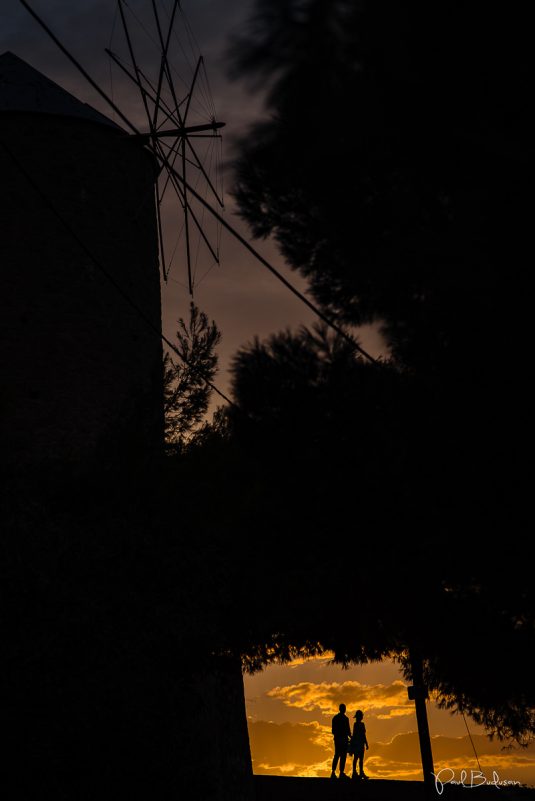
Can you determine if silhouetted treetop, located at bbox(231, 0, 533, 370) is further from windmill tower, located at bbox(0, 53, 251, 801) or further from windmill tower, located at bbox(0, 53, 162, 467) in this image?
windmill tower, located at bbox(0, 53, 162, 467)

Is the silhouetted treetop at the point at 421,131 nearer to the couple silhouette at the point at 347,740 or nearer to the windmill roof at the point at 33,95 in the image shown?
the couple silhouette at the point at 347,740

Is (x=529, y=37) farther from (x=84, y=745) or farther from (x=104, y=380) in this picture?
(x=104, y=380)

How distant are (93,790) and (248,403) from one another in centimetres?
355

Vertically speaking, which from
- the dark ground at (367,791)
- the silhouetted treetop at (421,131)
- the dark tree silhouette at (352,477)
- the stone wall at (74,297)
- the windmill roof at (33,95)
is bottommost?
the dark ground at (367,791)

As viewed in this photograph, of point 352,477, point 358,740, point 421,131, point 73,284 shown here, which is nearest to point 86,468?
point 73,284

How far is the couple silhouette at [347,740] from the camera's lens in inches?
721

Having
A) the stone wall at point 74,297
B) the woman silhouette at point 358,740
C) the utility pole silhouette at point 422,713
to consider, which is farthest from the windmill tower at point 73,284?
the woman silhouette at point 358,740

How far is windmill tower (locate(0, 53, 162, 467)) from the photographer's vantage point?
17.9 metres

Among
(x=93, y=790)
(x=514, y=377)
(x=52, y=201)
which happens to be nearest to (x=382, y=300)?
(x=514, y=377)

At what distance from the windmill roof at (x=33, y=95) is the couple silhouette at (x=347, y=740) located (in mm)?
11356

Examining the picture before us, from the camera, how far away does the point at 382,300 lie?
7066 mm

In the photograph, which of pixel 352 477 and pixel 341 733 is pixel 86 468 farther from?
pixel 352 477

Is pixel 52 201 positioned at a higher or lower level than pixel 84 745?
higher

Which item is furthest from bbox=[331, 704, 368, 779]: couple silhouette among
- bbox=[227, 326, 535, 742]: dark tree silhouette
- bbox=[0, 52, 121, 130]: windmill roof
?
bbox=[0, 52, 121, 130]: windmill roof
